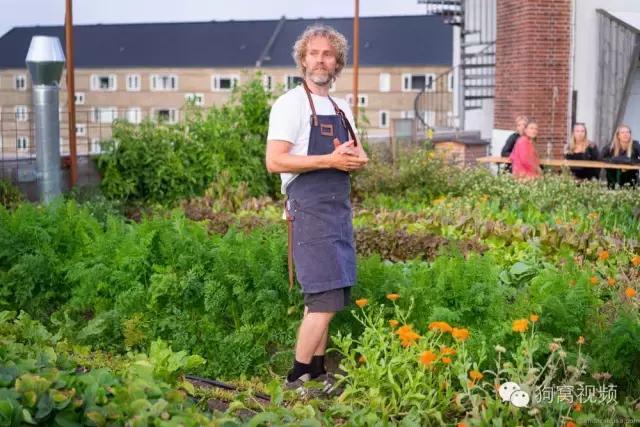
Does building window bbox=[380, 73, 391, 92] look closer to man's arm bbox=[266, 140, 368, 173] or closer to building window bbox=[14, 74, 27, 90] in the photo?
building window bbox=[14, 74, 27, 90]

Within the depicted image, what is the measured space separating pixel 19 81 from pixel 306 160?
8775 cm

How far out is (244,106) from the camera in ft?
44.1

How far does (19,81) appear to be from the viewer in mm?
88750

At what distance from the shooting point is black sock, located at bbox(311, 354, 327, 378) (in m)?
5.38

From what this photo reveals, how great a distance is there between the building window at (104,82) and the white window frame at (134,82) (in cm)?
104

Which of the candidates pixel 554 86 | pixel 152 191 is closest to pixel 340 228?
pixel 152 191

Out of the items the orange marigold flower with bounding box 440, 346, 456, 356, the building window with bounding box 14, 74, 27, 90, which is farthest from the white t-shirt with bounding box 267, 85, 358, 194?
the building window with bounding box 14, 74, 27, 90

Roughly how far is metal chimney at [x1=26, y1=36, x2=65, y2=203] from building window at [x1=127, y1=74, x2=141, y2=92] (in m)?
74.1

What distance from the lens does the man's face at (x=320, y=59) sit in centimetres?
521

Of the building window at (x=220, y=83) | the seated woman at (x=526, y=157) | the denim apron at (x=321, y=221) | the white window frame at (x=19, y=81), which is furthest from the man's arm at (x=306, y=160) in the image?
the white window frame at (x=19, y=81)

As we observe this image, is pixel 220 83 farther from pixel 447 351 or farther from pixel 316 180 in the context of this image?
pixel 447 351

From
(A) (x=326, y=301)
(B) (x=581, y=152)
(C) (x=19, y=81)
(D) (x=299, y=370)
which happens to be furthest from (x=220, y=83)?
(A) (x=326, y=301)

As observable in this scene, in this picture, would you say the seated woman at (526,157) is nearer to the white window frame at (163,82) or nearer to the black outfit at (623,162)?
the black outfit at (623,162)

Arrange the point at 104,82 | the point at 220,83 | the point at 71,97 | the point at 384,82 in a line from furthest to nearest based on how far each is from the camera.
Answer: the point at 104,82, the point at 220,83, the point at 384,82, the point at 71,97
